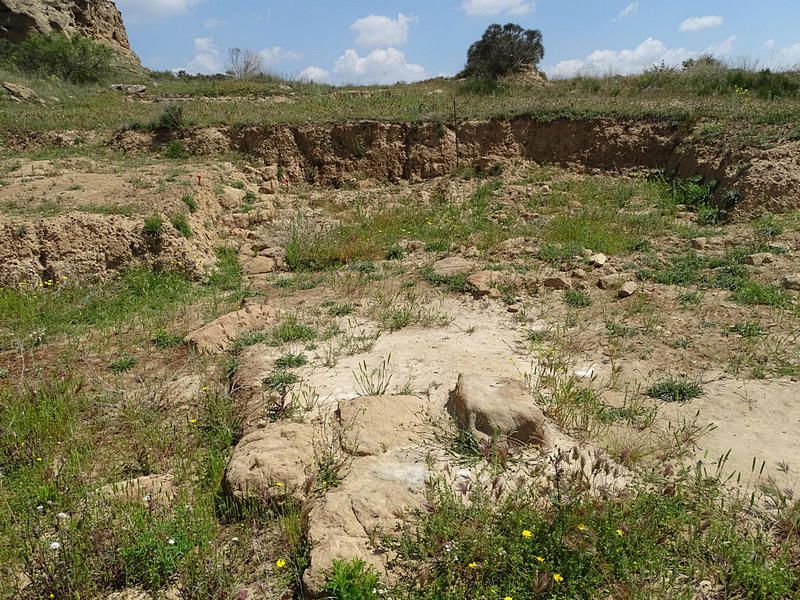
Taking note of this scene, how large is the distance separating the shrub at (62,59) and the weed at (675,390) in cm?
2256

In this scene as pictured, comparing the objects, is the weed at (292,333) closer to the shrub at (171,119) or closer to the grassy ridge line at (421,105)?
the grassy ridge line at (421,105)

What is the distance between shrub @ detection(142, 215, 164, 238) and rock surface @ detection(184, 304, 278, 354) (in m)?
2.59

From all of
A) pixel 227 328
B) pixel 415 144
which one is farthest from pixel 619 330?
pixel 415 144

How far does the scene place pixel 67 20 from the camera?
23.1m

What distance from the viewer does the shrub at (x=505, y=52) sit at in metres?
18.3

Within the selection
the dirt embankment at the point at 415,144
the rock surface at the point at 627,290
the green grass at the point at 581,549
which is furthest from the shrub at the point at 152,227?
the rock surface at the point at 627,290

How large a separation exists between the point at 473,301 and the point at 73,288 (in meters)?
5.62

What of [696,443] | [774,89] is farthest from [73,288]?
[774,89]

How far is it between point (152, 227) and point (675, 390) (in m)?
7.27

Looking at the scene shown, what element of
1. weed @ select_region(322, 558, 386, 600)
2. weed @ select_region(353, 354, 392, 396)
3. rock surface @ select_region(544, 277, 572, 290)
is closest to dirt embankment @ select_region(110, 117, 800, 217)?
rock surface @ select_region(544, 277, 572, 290)

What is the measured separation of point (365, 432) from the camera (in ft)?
11.9

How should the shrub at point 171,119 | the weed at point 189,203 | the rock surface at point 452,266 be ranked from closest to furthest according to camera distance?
1. the rock surface at point 452,266
2. the weed at point 189,203
3. the shrub at point 171,119

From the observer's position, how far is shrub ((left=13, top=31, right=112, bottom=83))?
18.6 metres

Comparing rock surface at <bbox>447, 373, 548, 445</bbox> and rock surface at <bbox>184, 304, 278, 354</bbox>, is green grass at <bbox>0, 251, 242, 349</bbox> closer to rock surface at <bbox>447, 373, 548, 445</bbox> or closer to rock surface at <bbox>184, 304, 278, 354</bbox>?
rock surface at <bbox>184, 304, 278, 354</bbox>
